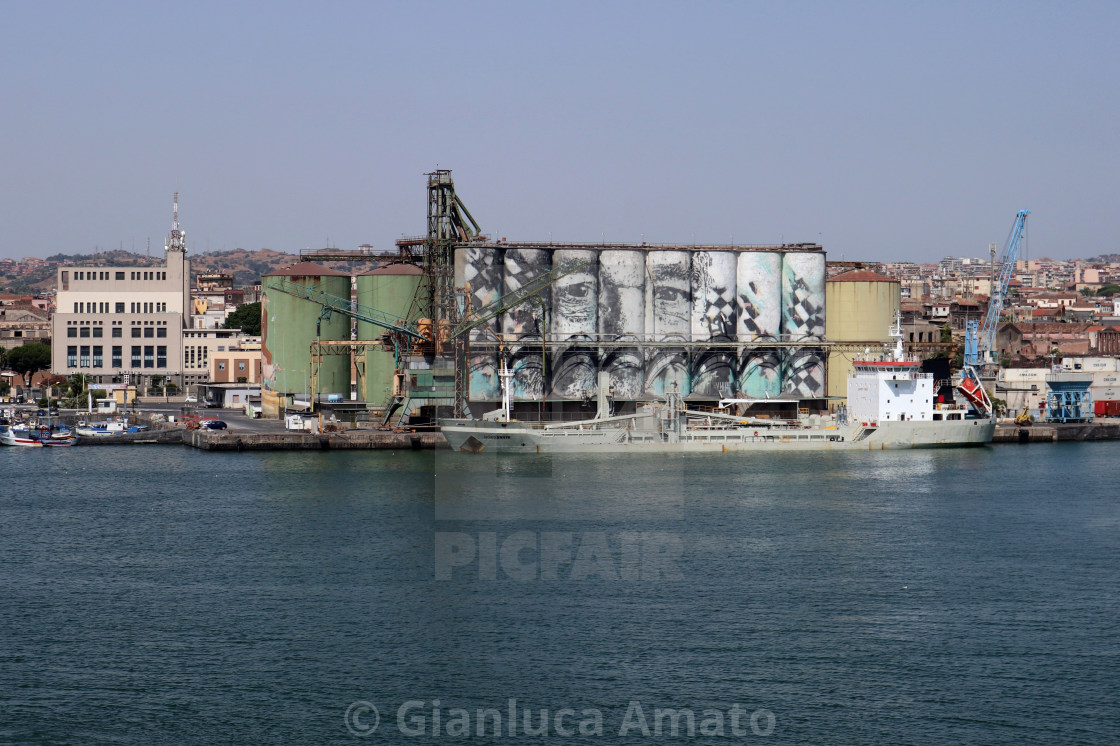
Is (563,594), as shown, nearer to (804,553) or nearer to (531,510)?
(804,553)

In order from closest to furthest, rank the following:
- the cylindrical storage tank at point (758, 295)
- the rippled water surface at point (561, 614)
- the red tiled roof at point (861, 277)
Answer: the rippled water surface at point (561, 614)
the cylindrical storage tank at point (758, 295)
the red tiled roof at point (861, 277)

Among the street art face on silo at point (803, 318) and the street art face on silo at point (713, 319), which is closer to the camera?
the street art face on silo at point (713, 319)

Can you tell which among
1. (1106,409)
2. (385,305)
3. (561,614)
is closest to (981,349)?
(1106,409)

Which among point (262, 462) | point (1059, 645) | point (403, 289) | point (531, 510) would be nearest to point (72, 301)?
point (403, 289)

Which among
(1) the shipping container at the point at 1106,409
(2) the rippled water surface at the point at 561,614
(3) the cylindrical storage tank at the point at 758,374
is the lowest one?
(2) the rippled water surface at the point at 561,614

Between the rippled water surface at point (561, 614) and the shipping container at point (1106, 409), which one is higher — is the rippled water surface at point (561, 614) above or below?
below

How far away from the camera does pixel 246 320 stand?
85312 millimetres

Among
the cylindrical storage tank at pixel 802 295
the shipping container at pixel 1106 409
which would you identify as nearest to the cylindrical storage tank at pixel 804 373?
the cylindrical storage tank at pixel 802 295

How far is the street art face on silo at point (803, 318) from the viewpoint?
51500 mm

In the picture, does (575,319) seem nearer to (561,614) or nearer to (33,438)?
(33,438)

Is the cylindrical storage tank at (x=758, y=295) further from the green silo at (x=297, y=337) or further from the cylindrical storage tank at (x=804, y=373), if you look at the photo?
the green silo at (x=297, y=337)

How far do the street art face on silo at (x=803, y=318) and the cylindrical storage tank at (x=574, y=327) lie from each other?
316 inches

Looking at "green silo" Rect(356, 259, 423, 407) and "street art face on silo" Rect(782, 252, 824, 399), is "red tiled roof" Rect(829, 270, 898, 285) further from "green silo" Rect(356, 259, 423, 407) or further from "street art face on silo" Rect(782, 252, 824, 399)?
→ "green silo" Rect(356, 259, 423, 407)

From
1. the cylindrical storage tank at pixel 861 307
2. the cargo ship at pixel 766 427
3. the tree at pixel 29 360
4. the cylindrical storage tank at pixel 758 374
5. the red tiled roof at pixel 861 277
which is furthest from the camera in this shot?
the tree at pixel 29 360
